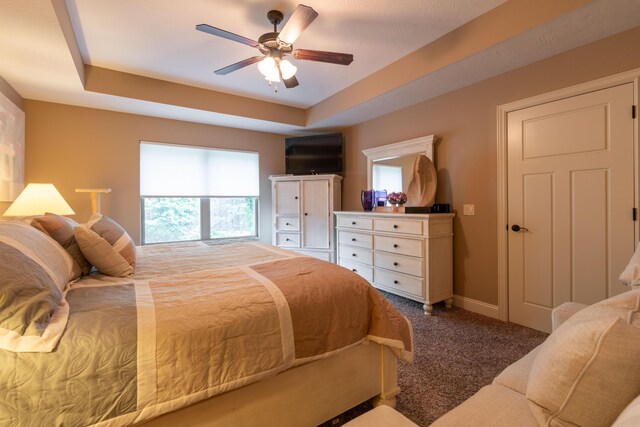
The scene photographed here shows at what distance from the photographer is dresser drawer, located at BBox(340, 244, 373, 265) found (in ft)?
11.2

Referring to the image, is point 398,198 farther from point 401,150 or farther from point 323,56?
point 323,56

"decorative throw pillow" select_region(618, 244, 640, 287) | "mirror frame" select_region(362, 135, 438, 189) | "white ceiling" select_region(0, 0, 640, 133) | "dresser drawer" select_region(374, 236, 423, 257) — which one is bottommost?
"dresser drawer" select_region(374, 236, 423, 257)

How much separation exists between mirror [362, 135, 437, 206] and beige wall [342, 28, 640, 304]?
15cm

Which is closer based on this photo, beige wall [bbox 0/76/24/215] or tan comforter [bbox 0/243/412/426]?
tan comforter [bbox 0/243/412/426]

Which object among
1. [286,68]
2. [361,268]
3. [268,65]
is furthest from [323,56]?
[361,268]

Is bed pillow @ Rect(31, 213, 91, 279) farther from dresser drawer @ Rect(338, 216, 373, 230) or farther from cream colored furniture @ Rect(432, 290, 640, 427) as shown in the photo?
dresser drawer @ Rect(338, 216, 373, 230)

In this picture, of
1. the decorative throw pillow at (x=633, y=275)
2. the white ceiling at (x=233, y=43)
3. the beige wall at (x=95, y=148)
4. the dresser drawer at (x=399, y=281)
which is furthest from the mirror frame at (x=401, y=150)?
the beige wall at (x=95, y=148)

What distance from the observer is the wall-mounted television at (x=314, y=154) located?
4423 millimetres

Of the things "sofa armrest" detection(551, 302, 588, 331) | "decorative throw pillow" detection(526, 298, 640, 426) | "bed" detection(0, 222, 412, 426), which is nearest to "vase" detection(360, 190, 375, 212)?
"bed" detection(0, 222, 412, 426)

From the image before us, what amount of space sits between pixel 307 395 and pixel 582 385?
1.06 m

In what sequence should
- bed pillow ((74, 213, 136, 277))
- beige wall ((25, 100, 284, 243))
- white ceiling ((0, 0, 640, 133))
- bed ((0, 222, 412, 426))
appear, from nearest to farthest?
bed ((0, 222, 412, 426)), bed pillow ((74, 213, 136, 277)), white ceiling ((0, 0, 640, 133)), beige wall ((25, 100, 284, 243))

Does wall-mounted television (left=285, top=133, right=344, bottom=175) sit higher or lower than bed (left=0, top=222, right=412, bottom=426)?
higher

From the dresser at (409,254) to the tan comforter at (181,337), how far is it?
55.3 inches

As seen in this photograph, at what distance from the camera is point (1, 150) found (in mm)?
2447
